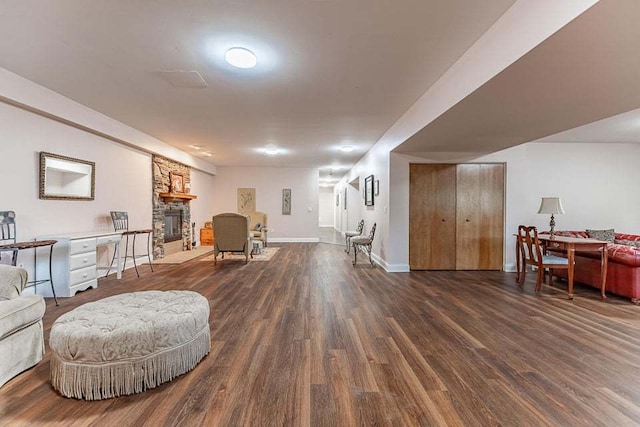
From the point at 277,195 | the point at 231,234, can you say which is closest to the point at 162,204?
the point at 231,234

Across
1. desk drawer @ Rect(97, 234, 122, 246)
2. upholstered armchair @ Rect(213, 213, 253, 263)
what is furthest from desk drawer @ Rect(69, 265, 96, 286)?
upholstered armchair @ Rect(213, 213, 253, 263)

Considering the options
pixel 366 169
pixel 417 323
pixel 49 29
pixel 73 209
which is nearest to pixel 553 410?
pixel 417 323

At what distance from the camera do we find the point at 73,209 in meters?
4.31

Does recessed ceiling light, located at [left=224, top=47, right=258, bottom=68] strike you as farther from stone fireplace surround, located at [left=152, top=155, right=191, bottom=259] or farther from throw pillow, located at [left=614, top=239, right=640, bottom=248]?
throw pillow, located at [left=614, top=239, right=640, bottom=248]

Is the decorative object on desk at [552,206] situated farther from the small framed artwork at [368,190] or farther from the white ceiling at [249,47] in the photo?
the small framed artwork at [368,190]

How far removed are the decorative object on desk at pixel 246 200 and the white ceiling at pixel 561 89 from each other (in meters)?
6.67

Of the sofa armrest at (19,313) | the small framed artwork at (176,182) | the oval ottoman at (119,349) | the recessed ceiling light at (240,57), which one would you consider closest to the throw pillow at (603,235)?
the recessed ceiling light at (240,57)

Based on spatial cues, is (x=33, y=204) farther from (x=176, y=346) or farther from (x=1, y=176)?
(x=176, y=346)

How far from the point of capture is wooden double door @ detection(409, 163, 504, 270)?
544 centimetres

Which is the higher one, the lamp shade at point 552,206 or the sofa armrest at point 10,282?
the lamp shade at point 552,206

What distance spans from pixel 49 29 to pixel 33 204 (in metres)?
2.38

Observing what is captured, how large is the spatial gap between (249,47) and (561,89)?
8.68 feet

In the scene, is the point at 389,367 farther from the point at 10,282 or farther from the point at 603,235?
the point at 603,235

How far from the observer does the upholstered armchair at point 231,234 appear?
19.4ft
